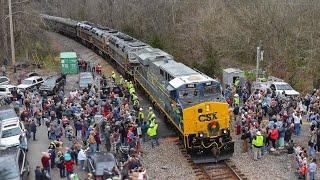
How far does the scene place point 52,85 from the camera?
112ft

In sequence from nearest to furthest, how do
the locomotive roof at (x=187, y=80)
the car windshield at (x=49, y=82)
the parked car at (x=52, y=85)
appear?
the locomotive roof at (x=187, y=80) < the parked car at (x=52, y=85) < the car windshield at (x=49, y=82)

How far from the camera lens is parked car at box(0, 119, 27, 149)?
21453 mm

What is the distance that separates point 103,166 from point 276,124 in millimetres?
8927

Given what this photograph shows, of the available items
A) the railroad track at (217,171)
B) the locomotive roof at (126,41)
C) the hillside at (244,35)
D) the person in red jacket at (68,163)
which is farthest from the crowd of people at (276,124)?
the locomotive roof at (126,41)

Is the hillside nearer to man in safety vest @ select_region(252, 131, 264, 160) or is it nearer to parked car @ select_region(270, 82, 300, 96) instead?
parked car @ select_region(270, 82, 300, 96)

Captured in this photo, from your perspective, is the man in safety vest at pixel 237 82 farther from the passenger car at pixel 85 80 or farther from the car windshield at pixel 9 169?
the car windshield at pixel 9 169

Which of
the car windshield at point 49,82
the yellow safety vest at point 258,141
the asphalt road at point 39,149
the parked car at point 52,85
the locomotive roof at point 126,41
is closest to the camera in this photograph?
the asphalt road at point 39,149

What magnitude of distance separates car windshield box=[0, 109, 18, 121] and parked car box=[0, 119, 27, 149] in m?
0.91

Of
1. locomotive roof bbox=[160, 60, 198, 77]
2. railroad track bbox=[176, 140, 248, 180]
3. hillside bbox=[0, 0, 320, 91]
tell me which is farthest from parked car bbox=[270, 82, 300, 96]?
railroad track bbox=[176, 140, 248, 180]

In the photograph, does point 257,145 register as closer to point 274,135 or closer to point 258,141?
point 258,141

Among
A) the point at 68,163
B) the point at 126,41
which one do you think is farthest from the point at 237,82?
the point at 68,163

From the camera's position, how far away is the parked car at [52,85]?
33469mm

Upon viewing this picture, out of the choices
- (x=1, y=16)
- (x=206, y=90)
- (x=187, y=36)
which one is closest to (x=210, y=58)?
(x=187, y=36)

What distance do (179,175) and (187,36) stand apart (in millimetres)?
Result: 26247
